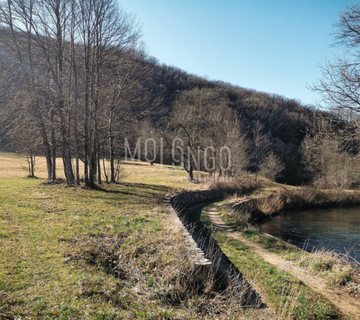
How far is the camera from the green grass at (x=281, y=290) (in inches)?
214

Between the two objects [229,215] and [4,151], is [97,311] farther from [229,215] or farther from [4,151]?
[4,151]

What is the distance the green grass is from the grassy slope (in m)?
2.21

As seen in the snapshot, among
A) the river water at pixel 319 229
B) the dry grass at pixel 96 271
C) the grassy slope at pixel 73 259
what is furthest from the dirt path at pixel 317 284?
the river water at pixel 319 229

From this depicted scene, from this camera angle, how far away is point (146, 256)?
6.51 m

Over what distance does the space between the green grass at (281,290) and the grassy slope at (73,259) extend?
7.24ft

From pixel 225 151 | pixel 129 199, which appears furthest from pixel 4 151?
pixel 129 199

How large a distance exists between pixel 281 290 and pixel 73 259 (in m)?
4.55

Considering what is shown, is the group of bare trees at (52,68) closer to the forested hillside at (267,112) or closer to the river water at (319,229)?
the river water at (319,229)

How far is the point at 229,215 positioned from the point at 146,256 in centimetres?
953

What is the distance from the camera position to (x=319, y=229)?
674 inches

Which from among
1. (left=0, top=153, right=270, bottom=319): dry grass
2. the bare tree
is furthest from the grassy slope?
the bare tree

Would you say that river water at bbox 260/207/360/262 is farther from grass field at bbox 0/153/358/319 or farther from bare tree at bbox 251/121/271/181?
bare tree at bbox 251/121/271/181

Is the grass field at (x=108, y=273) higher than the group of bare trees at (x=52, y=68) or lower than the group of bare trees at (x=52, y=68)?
lower

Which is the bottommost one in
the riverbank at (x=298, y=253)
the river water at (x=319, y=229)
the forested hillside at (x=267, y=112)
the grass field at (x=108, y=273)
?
the river water at (x=319, y=229)
